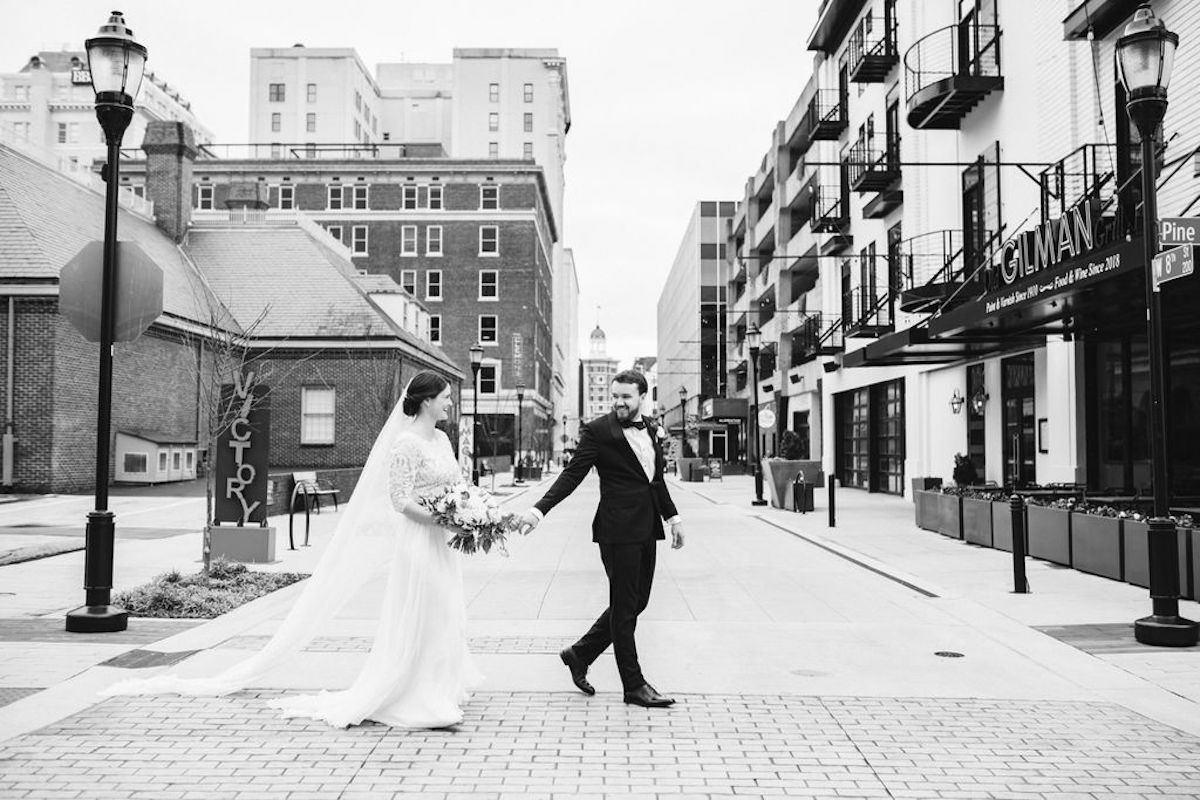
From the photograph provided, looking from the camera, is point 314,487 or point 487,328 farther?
point 487,328

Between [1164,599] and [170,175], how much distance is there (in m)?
37.3

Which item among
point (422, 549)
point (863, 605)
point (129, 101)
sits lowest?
point (863, 605)

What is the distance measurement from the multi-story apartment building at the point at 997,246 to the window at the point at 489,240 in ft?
125

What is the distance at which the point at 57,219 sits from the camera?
27.9m

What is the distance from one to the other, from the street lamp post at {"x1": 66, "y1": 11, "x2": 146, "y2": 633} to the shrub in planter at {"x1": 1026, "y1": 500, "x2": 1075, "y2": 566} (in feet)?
35.9

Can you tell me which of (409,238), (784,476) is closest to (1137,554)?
(784,476)

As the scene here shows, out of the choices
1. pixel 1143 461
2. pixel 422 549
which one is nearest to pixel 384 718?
pixel 422 549

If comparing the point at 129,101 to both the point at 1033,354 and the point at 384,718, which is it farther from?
the point at 1033,354

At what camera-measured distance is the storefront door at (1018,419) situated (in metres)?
20.2

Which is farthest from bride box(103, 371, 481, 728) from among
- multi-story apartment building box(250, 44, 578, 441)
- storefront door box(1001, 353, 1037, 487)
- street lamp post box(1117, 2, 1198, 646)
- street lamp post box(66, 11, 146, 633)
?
multi-story apartment building box(250, 44, 578, 441)

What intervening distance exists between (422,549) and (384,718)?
1006 mm

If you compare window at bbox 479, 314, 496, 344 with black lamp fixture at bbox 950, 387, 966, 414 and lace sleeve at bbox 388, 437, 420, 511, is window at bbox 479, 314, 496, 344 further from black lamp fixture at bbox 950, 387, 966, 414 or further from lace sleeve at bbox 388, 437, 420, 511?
lace sleeve at bbox 388, 437, 420, 511

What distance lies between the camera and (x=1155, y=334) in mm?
8352

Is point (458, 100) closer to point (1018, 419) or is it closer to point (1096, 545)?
point (1018, 419)
